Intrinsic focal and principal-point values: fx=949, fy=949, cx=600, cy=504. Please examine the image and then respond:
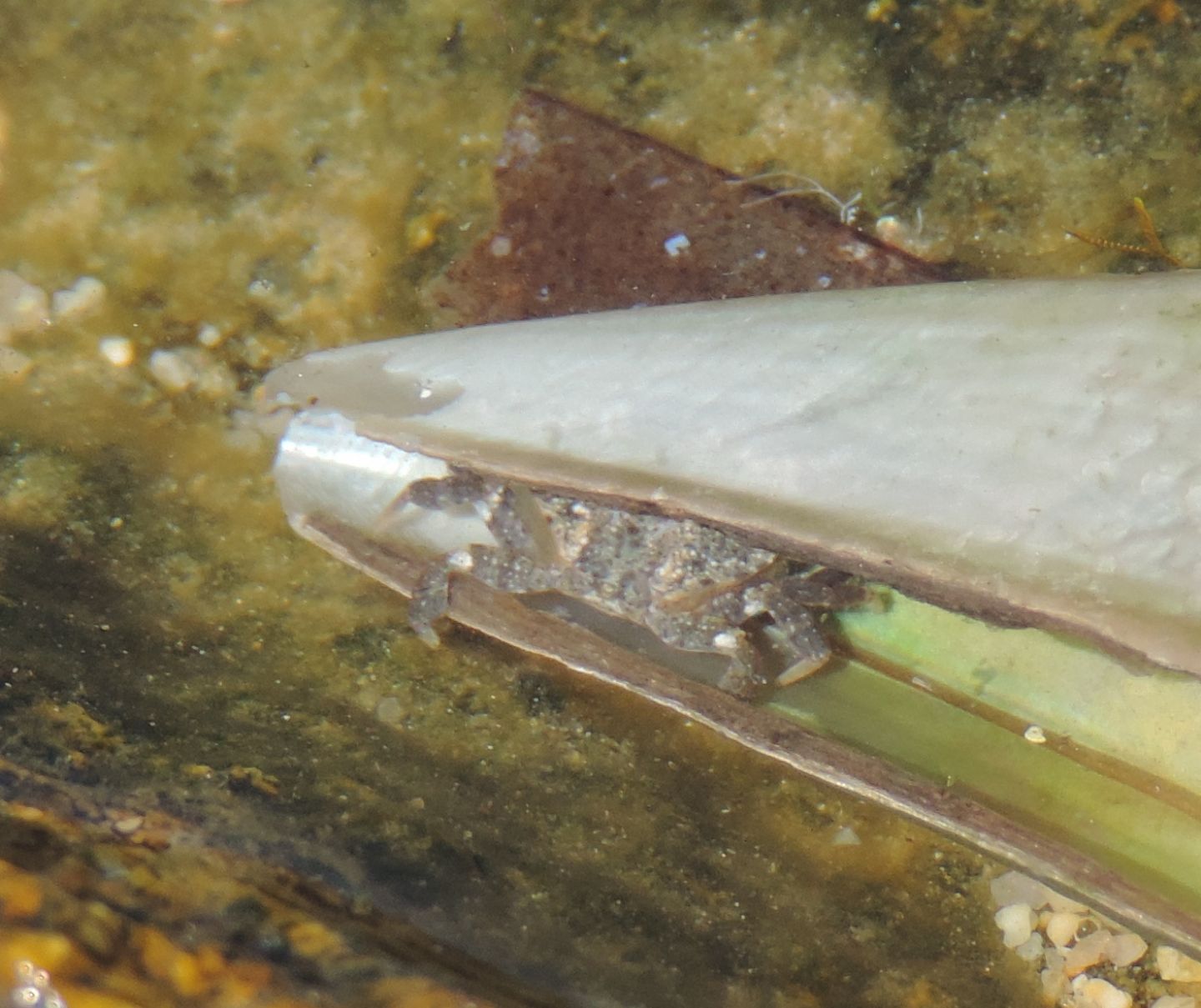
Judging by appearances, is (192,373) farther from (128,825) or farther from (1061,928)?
(1061,928)

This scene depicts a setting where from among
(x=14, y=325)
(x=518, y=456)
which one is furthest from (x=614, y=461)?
(x=14, y=325)

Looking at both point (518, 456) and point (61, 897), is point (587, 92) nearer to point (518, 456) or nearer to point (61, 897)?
point (518, 456)

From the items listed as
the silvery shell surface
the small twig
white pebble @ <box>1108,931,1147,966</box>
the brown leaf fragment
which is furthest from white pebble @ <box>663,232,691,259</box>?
white pebble @ <box>1108,931,1147,966</box>

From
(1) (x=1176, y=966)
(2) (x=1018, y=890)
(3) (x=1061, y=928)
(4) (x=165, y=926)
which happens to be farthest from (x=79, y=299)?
(1) (x=1176, y=966)

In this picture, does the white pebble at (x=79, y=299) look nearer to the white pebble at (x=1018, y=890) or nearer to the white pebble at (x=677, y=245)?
the white pebble at (x=677, y=245)

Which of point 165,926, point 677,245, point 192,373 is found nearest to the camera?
point 165,926

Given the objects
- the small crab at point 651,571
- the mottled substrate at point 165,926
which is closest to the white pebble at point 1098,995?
the small crab at point 651,571
